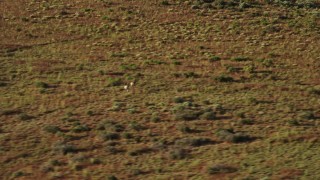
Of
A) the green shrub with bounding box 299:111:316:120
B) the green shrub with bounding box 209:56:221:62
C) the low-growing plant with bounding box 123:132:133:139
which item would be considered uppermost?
the green shrub with bounding box 209:56:221:62

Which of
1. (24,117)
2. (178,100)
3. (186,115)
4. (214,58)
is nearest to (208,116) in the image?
(186,115)

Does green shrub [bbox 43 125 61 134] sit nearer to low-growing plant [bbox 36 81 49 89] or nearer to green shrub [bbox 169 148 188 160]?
green shrub [bbox 169 148 188 160]

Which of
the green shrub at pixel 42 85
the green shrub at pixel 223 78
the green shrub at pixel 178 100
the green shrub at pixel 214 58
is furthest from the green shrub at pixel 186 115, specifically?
the green shrub at pixel 214 58

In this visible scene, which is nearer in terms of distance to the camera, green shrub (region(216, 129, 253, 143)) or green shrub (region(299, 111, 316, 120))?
green shrub (region(216, 129, 253, 143))

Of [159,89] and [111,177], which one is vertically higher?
[159,89]

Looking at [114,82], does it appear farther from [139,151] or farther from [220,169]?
[220,169]

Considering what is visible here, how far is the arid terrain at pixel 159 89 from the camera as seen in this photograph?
60.3 feet

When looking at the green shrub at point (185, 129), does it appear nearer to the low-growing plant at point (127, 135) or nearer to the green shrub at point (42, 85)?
the low-growing plant at point (127, 135)

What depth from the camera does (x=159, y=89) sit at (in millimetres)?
28438

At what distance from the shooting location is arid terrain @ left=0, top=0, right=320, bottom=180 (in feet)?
60.3

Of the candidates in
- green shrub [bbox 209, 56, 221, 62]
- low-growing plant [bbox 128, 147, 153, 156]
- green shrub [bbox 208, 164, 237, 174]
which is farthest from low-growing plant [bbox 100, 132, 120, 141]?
green shrub [bbox 209, 56, 221, 62]

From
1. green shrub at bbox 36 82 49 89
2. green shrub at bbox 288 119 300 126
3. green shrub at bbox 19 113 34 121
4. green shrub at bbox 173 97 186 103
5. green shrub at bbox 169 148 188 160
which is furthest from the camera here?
green shrub at bbox 36 82 49 89

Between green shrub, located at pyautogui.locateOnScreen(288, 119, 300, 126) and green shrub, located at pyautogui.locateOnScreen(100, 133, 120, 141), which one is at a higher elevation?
green shrub, located at pyautogui.locateOnScreen(100, 133, 120, 141)

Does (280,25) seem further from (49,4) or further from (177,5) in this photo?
(49,4)
